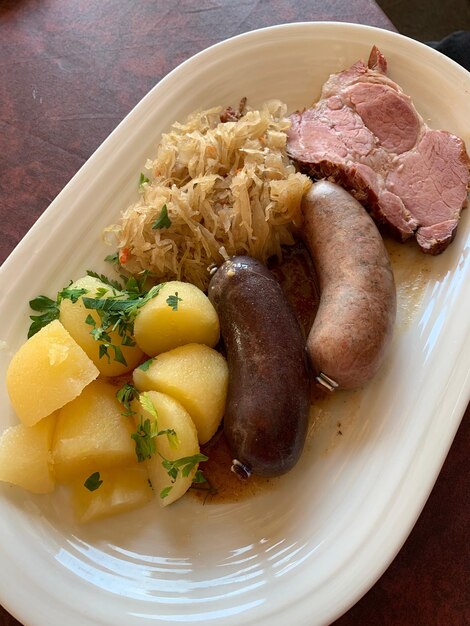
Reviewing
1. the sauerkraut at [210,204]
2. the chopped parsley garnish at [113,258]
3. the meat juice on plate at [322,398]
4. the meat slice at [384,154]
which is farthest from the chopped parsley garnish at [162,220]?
the meat slice at [384,154]

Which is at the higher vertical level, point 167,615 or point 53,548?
point 53,548

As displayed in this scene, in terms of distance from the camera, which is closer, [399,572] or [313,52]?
[399,572]

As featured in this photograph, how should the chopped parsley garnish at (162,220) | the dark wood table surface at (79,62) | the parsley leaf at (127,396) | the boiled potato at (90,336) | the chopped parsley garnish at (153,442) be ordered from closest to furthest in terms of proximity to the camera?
the chopped parsley garnish at (153,442), the parsley leaf at (127,396), the boiled potato at (90,336), the chopped parsley garnish at (162,220), the dark wood table surface at (79,62)

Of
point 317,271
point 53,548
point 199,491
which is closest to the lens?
point 53,548

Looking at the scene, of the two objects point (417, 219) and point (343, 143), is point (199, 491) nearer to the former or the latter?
point (417, 219)

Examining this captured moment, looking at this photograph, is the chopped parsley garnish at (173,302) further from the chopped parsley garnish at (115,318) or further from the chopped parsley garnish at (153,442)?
the chopped parsley garnish at (153,442)

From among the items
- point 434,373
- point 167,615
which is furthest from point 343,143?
point 167,615

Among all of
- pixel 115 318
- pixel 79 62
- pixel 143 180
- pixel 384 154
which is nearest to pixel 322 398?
pixel 115 318
